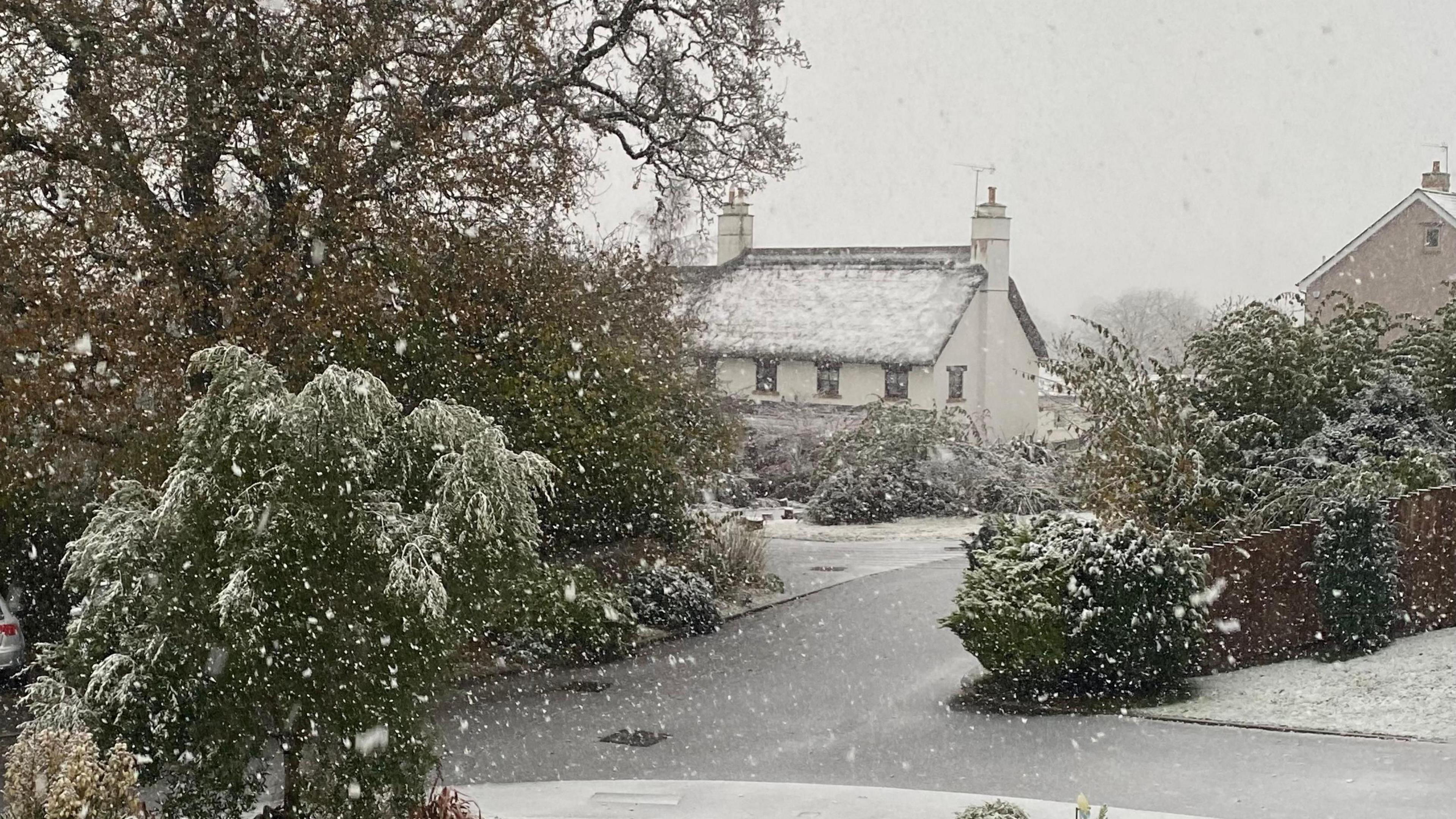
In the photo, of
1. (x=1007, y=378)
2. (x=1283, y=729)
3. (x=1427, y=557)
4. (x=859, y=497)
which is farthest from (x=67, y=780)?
(x=1007, y=378)

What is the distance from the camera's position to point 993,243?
41.9 metres

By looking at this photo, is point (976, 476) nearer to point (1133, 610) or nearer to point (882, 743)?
point (1133, 610)

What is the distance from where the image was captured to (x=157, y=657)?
667cm

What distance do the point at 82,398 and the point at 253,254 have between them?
2.33 m

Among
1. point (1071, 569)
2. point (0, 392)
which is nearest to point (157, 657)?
point (0, 392)

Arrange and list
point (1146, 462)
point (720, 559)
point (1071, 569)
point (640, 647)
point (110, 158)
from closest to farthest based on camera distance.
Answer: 1. point (1071, 569)
2. point (110, 158)
3. point (1146, 462)
4. point (640, 647)
5. point (720, 559)

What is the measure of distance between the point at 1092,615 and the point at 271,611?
25.6ft

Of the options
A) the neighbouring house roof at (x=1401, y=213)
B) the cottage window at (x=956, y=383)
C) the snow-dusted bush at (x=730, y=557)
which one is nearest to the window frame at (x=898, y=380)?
the cottage window at (x=956, y=383)

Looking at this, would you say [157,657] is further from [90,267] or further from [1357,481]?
[1357,481]

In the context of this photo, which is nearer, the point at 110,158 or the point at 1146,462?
the point at 110,158

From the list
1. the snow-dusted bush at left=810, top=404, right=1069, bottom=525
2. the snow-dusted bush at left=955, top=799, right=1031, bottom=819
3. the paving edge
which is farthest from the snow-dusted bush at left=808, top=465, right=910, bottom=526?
the snow-dusted bush at left=955, top=799, right=1031, bottom=819

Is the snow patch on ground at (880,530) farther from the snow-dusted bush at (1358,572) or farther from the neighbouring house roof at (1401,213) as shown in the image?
the snow-dusted bush at (1358,572)

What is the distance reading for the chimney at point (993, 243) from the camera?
41.9 meters

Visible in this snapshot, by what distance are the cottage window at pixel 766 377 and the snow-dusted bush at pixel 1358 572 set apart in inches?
1183
